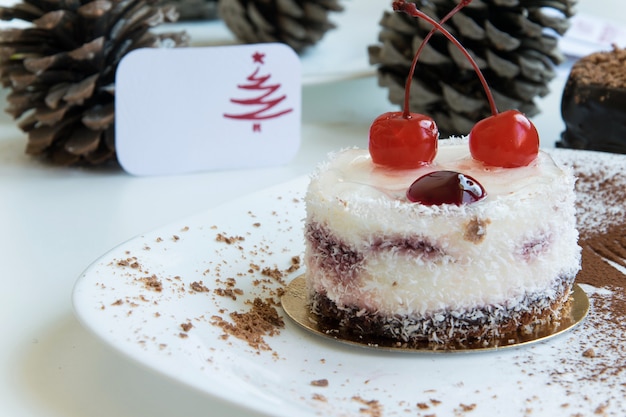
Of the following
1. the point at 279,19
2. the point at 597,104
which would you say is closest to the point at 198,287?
the point at 597,104

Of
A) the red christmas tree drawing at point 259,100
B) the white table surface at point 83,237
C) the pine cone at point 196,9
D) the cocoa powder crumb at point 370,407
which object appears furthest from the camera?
the pine cone at point 196,9

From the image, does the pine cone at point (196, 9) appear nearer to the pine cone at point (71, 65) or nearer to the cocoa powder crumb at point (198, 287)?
the pine cone at point (71, 65)

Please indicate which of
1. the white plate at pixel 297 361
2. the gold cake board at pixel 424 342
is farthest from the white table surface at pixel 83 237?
the gold cake board at pixel 424 342

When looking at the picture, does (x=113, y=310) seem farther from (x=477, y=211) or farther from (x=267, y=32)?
(x=267, y=32)

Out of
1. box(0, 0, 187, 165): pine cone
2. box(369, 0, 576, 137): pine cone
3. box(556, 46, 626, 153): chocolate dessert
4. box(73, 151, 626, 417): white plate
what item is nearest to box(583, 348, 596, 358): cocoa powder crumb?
box(73, 151, 626, 417): white plate

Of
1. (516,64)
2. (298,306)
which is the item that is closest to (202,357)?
(298,306)

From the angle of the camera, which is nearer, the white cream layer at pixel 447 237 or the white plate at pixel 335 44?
the white cream layer at pixel 447 237

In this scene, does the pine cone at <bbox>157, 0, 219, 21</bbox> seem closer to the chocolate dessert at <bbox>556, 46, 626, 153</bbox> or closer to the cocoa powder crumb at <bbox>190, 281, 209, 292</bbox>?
the chocolate dessert at <bbox>556, 46, 626, 153</bbox>
